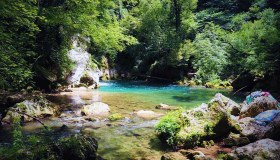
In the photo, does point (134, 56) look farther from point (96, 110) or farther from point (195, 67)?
point (96, 110)

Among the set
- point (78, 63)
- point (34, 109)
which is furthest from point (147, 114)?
point (78, 63)

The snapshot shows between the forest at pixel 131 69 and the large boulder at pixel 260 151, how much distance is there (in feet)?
2.57

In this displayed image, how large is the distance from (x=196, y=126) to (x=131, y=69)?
3533 cm

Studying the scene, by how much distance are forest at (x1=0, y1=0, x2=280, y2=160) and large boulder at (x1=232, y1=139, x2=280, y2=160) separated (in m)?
0.78

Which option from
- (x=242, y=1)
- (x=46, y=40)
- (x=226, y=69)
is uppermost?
(x=242, y=1)

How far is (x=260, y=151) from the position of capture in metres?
6.82

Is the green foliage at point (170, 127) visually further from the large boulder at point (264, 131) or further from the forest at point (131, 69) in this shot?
the large boulder at point (264, 131)

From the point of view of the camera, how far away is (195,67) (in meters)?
32.8

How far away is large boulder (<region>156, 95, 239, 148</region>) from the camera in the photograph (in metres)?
9.03

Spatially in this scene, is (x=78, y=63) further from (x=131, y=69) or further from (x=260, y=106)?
(x=131, y=69)

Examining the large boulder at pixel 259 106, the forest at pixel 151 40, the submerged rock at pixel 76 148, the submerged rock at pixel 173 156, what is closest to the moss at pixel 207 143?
the submerged rock at pixel 173 156

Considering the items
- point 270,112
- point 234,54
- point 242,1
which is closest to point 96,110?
point 270,112

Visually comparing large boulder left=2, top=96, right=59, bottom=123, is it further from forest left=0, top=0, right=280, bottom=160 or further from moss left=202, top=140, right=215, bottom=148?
moss left=202, top=140, right=215, bottom=148

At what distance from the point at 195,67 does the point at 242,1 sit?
1969cm
